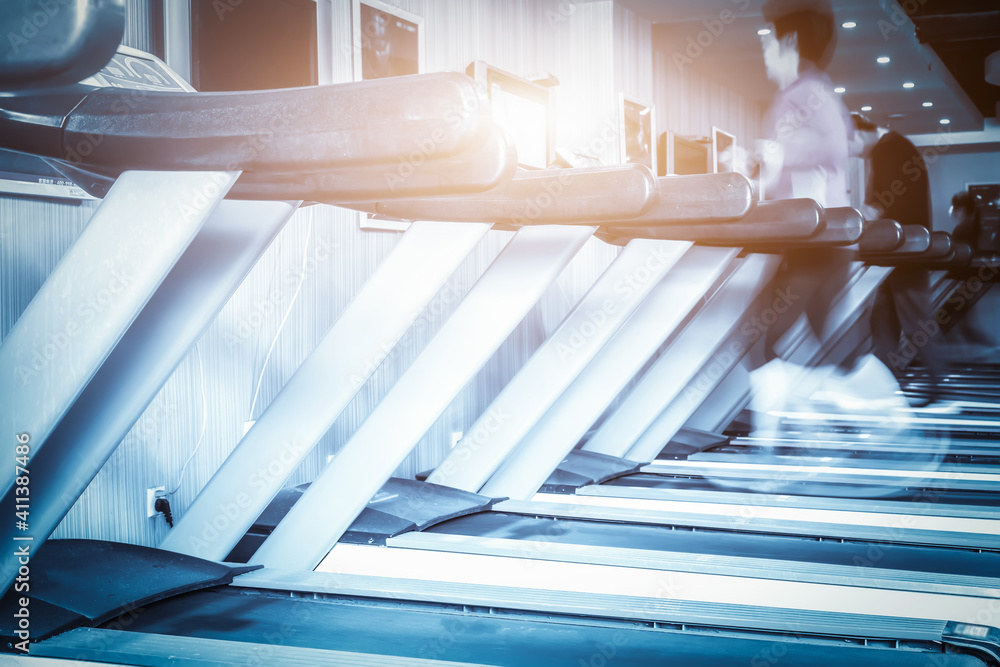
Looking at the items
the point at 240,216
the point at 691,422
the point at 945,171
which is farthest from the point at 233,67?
the point at 945,171

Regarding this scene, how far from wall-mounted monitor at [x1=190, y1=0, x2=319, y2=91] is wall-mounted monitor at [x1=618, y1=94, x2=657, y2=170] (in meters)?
2.34

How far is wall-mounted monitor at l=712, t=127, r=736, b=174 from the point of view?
19.1ft

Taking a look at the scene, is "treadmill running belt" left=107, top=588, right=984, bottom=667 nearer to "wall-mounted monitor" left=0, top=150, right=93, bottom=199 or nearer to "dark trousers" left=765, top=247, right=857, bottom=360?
"wall-mounted monitor" left=0, top=150, right=93, bottom=199

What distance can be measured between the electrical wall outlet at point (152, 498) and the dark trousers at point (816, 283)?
216cm

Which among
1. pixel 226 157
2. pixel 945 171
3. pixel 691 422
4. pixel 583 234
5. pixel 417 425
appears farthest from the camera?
pixel 945 171

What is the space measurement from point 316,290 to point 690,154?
3.50 metres

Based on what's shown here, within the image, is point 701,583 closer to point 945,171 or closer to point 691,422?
point 691,422

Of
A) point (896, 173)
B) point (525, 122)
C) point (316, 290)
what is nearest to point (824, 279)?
point (896, 173)

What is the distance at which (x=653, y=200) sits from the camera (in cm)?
171

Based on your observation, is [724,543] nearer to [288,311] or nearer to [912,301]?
[288,311]

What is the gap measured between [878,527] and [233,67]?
7.20ft

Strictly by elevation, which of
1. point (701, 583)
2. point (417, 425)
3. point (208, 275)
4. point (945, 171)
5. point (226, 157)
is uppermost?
point (945, 171)

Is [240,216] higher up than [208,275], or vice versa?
[240,216]

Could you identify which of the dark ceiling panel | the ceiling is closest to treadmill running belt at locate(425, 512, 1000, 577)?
the ceiling
